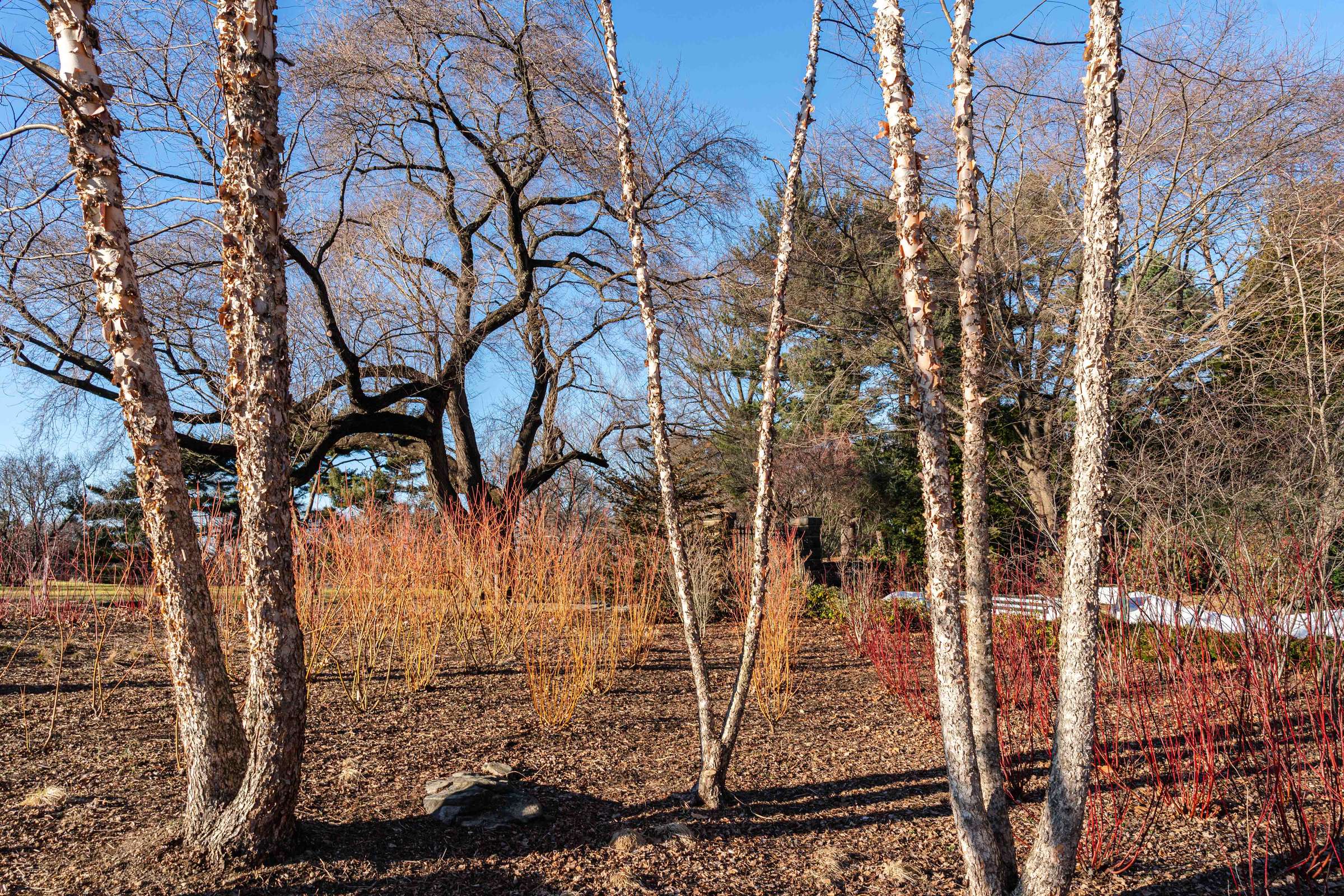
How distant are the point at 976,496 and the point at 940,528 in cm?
34

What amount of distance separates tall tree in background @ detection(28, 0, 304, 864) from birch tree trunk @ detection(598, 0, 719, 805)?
4.26 ft

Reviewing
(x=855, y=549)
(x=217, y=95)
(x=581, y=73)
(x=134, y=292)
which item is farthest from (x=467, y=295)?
(x=855, y=549)

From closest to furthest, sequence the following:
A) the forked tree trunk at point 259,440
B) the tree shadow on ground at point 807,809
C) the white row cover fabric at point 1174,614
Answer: the forked tree trunk at point 259,440 → the white row cover fabric at point 1174,614 → the tree shadow on ground at point 807,809

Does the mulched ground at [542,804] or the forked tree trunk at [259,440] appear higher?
the forked tree trunk at [259,440]

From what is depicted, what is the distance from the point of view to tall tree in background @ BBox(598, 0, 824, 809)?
3.23 meters

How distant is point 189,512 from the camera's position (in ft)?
8.99

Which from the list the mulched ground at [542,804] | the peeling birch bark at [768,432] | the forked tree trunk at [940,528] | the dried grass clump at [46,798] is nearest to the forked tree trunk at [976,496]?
the forked tree trunk at [940,528]

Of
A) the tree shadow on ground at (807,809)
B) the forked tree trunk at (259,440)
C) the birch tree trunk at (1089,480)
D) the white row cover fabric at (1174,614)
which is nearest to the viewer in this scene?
the birch tree trunk at (1089,480)

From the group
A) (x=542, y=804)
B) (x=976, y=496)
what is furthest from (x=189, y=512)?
(x=976, y=496)

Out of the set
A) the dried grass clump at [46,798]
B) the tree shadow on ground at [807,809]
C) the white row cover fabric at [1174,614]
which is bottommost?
the tree shadow on ground at [807,809]

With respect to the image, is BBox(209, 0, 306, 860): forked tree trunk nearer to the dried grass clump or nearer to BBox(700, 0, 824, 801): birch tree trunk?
the dried grass clump

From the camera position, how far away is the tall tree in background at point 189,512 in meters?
2.57

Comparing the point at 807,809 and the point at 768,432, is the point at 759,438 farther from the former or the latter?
the point at 807,809

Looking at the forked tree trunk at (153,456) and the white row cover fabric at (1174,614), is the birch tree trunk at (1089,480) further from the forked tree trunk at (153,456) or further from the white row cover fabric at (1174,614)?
the forked tree trunk at (153,456)
